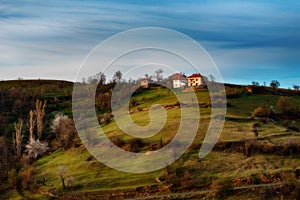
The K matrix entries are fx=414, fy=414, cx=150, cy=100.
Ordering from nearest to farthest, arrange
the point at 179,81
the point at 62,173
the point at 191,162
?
the point at 191,162, the point at 62,173, the point at 179,81

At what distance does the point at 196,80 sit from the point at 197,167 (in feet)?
203

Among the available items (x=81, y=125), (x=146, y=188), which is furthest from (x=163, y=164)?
(x=81, y=125)

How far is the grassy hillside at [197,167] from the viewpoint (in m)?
54.7

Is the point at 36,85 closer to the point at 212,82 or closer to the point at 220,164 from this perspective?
the point at 212,82

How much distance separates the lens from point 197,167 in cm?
5934

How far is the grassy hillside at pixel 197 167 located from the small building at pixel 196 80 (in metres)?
35.5

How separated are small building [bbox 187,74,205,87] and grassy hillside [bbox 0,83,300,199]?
116 feet

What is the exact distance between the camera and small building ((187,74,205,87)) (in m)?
117

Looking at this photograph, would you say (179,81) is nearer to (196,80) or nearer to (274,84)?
(196,80)

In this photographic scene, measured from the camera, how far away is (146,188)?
54781 mm

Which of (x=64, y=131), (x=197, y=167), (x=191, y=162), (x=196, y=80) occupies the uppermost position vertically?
(x=196, y=80)

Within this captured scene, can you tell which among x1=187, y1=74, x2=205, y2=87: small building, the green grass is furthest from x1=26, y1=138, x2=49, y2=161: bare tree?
x1=187, y1=74, x2=205, y2=87: small building

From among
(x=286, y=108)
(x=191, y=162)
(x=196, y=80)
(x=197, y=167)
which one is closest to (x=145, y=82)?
(x=196, y=80)

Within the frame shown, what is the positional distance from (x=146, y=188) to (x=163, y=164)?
6.88m
